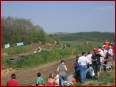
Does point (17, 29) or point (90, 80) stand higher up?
point (17, 29)

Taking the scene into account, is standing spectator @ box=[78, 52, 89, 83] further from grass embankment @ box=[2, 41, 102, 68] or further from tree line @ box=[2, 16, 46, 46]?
tree line @ box=[2, 16, 46, 46]

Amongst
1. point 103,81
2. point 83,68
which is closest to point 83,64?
point 83,68

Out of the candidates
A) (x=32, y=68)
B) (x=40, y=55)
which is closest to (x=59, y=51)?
(x=40, y=55)

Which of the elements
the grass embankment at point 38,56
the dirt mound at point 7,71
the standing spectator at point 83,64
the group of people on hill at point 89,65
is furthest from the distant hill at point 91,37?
the standing spectator at point 83,64

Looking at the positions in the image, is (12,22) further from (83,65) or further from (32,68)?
(83,65)

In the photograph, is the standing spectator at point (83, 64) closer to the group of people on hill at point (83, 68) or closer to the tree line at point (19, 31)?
the group of people on hill at point (83, 68)

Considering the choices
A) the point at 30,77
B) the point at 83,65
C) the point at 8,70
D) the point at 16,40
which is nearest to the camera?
the point at 83,65

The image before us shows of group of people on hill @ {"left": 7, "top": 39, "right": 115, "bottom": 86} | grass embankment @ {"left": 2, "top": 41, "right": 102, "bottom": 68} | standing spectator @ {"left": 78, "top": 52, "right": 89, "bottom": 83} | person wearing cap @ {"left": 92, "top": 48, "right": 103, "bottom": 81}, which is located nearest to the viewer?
group of people on hill @ {"left": 7, "top": 39, "right": 115, "bottom": 86}

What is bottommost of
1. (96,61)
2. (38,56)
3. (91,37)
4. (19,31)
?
(91,37)

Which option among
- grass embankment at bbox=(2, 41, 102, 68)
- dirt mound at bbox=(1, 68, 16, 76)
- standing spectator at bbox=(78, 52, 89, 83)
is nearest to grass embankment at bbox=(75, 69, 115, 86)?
standing spectator at bbox=(78, 52, 89, 83)

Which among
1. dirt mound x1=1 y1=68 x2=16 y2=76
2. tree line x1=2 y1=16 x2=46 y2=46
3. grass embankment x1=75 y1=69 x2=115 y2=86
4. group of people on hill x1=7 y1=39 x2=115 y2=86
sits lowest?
dirt mound x1=1 y1=68 x2=16 y2=76

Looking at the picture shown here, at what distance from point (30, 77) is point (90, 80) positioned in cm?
673

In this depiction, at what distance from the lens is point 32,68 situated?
24922 mm

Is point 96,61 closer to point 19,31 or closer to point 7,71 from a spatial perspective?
point 7,71
